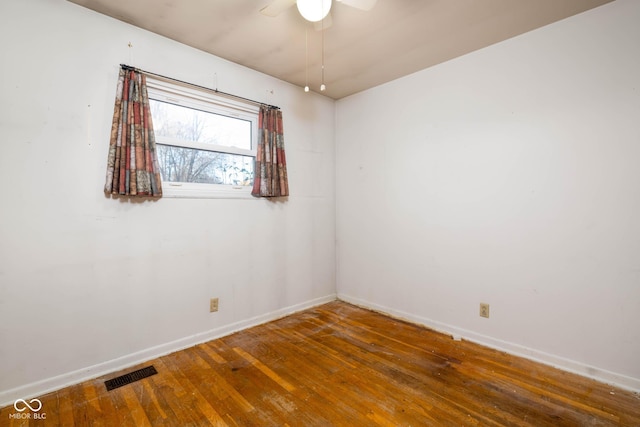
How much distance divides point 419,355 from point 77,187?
2775mm

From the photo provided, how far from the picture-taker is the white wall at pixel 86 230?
72.8 inches

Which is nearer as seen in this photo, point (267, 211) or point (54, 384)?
point (54, 384)

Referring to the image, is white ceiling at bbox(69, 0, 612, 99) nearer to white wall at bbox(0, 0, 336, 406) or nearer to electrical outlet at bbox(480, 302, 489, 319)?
white wall at bbox(0, 0, 336, 406)

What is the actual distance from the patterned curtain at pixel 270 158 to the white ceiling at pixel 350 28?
0.49 m

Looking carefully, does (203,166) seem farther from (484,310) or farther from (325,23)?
(484,310)

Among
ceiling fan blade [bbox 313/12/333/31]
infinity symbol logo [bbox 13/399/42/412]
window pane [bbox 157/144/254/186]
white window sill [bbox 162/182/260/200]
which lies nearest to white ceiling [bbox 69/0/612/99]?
ceiling fan blade [bbox 313/12/333/31]

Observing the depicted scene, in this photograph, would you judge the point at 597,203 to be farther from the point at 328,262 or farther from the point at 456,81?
the point at 328,262

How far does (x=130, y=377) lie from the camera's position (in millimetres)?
2088

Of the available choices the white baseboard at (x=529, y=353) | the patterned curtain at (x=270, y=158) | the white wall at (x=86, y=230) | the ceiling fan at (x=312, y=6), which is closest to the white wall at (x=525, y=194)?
the white baseboard at (x=529, y=353)

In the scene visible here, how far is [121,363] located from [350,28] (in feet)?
9.79

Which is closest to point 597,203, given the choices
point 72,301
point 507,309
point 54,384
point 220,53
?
point 507,309

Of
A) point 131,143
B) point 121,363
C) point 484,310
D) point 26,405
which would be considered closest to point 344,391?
point 484,310

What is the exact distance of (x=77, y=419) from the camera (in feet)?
5.49

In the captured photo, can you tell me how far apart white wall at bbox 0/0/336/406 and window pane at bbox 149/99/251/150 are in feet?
0.90
